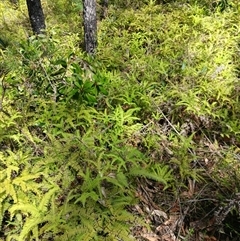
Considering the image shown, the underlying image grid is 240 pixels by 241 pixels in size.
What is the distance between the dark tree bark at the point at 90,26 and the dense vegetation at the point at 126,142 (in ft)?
1.07

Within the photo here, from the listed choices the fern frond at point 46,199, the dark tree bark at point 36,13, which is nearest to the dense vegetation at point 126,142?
the fern frond at point 46,199

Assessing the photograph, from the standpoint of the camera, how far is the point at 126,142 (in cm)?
348

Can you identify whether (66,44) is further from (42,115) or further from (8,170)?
(8,170)

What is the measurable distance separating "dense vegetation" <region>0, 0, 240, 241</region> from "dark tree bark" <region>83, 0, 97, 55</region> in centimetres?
33

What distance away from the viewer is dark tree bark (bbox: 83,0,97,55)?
545cm

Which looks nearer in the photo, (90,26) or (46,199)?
(46,199)

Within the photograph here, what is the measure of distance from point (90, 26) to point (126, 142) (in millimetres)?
2878

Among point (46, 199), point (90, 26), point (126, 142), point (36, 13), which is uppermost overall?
point (36, 13)

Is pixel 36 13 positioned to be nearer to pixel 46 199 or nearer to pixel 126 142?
pixel 126 142

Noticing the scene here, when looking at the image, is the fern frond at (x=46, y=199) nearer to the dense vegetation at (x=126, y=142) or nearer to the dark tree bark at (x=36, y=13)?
the dense vegetation at (x=126, y=142)

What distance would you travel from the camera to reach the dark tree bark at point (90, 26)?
17.9ft

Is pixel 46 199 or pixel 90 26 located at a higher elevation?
A: pixel 90 26

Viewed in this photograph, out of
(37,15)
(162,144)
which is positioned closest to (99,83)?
(162,144)

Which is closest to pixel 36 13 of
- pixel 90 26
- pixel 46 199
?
pixel 90 26
